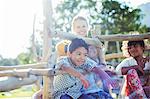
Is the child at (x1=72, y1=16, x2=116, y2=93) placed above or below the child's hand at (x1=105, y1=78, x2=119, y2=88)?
above

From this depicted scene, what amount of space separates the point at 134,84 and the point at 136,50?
1.30 feet

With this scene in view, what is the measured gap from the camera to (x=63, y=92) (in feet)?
9.86

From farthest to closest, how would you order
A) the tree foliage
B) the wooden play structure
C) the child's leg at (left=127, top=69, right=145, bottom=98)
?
the tree foliage
the child's leg at (left=127, top=69, right=145, bottom=98)
the wooden play structure

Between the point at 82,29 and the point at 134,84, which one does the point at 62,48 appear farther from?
the point at 134,84

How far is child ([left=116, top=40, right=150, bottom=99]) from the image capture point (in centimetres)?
328

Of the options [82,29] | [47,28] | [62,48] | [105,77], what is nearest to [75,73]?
[105,77]

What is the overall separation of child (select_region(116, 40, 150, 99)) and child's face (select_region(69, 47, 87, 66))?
46 cm

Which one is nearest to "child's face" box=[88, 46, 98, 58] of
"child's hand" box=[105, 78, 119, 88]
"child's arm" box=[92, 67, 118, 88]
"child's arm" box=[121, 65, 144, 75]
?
"child's arm" box=[121, 65, 144, 75]

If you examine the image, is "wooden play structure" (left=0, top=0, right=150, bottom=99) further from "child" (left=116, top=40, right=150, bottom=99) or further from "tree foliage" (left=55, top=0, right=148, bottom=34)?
"tree foliage" (left=55, top=0, right=148, bottom=34)

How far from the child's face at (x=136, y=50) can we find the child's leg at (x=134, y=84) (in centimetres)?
29

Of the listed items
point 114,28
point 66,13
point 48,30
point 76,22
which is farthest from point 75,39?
point 66,13

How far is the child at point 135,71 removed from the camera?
3.28 metres

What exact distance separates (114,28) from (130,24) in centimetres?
104

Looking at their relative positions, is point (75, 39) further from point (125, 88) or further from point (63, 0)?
point (63, 0)
